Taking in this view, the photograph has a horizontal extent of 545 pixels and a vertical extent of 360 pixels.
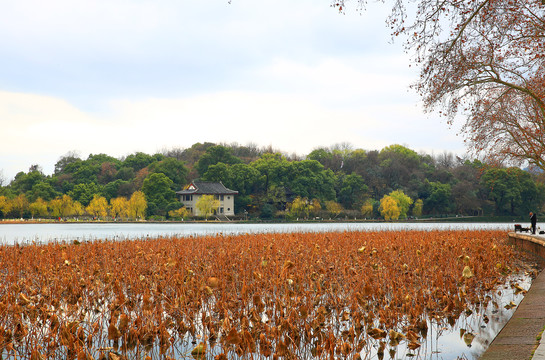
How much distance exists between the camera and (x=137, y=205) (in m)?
53.4

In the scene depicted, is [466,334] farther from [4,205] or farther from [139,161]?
[139,161]

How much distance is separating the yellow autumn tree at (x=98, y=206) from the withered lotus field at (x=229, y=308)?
49329mm

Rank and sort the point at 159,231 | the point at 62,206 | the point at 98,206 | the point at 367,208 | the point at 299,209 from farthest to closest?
the point at 367,208, the point at 62,206, the point at 98,206, the point at 299,209, the point at 159,231

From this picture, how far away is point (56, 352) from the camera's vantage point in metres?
4.43

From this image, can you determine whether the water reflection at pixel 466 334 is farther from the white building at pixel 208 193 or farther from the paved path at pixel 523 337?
the white building at pixel 208 193

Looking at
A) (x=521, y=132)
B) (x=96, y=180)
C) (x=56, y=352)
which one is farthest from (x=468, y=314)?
(x=96, y=180)

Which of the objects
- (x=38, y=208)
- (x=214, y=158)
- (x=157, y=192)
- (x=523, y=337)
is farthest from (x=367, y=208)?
(x=523, y=337)

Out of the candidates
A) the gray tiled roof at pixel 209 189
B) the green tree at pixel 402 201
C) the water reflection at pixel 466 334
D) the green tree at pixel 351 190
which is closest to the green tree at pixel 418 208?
the green tree at pixel 402 201

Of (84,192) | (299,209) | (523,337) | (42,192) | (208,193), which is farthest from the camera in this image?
(84,192)

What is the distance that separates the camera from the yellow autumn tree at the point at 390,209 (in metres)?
55.9

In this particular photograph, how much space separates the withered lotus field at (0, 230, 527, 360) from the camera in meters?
4.35

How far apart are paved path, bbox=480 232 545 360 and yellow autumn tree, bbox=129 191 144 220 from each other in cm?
5067

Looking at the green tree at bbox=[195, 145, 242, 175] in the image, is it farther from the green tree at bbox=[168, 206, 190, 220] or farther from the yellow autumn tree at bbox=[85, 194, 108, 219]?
the yellow autumn tree at bbox=[85, 194, 108, 219]

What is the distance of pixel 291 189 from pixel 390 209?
1197 cm
